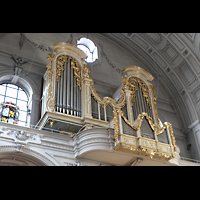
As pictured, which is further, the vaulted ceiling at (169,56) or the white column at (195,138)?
the white column at (195,138)

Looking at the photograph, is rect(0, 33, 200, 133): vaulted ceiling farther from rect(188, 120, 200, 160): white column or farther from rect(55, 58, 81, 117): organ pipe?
rect(55, 58, 81, 117): organ pipe

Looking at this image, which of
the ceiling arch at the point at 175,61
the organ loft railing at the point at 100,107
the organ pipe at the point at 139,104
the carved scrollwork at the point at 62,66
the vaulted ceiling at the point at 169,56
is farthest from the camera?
the ceiling arch at the point at 175,61

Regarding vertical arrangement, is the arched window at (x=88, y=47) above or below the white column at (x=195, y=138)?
above

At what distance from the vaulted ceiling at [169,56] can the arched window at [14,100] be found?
1.82m

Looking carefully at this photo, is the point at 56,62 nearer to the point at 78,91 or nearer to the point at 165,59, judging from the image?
the point at 78,91

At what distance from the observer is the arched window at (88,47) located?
Result: 15.5 m

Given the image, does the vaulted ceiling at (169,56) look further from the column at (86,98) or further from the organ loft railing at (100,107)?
the column at (86,98)

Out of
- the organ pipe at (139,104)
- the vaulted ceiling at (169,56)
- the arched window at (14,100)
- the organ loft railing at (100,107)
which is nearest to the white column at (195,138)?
the vaulted ceiling at (169,56)

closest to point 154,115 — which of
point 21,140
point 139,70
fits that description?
point 139,70

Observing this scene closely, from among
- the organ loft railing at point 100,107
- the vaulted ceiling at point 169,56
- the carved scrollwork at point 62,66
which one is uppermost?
the vaulted ceiling at point 169,56

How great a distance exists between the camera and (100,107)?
11.9 metres

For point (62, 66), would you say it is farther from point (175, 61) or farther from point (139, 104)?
point (175, 61)

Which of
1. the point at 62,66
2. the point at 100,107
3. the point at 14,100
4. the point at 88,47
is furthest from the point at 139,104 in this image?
the point at 14,100

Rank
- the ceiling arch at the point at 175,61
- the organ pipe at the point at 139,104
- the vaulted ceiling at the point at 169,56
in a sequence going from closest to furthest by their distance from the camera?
the organ pipe at the point at 139,104, the vaulted ceiling at the point at 169,56, the ceiling arch at the point at 175,61
